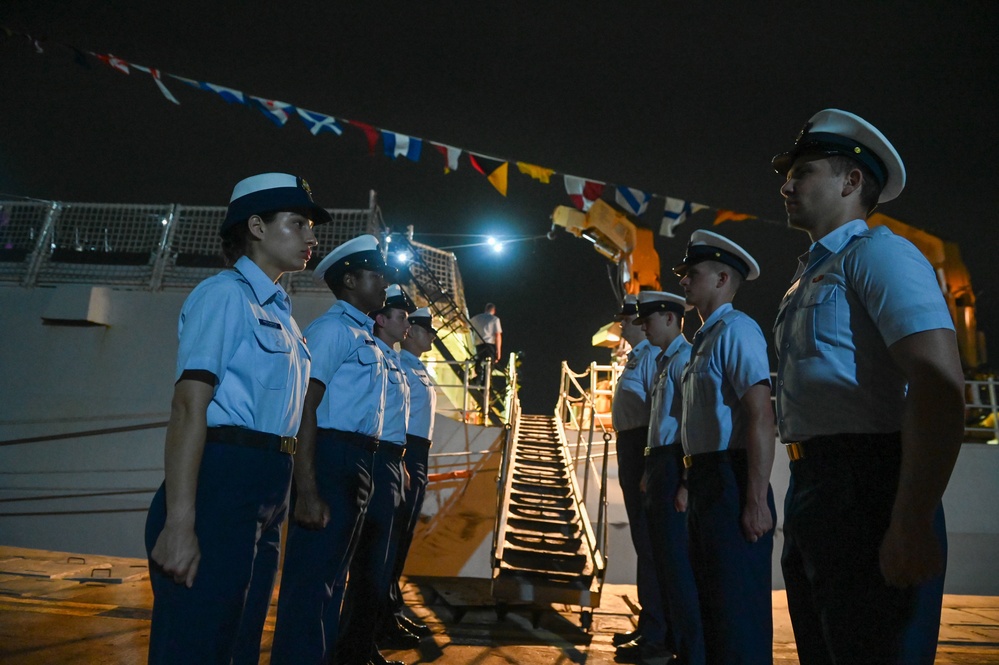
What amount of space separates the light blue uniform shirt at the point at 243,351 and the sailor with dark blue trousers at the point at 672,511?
2342 millimetres

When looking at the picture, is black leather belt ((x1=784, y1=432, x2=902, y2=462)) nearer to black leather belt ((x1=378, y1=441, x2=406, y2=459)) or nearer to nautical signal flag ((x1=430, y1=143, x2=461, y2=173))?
black leather belt ((x1=378, y1=441, x2=406, y2=459))

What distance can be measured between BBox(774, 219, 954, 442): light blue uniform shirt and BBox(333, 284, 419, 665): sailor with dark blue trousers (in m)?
2.20

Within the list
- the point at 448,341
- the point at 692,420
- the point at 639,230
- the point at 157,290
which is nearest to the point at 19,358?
the point at 157,290

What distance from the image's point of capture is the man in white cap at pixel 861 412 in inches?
50.3

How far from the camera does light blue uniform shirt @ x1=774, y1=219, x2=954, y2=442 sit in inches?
55.3

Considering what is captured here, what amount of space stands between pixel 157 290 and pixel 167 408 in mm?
1936

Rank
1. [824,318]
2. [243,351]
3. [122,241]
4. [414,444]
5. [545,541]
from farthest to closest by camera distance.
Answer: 1. [122,241]
2. [545,541]
3. [414,444]
4. [243,351]
5. [824,318]

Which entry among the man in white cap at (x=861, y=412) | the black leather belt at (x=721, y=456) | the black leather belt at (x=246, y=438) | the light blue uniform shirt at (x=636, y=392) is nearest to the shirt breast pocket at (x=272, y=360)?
the black leather belt at (x=246, y=438)

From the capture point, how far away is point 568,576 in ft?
15.5

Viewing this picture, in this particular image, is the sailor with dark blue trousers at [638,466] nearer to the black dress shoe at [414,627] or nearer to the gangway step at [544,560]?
the gangway step at [544,560]

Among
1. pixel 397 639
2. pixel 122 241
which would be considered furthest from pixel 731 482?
pixel 122 241

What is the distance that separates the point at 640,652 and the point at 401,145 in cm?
715

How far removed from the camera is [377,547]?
336 centimetres

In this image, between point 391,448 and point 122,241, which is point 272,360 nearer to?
point 391,448
